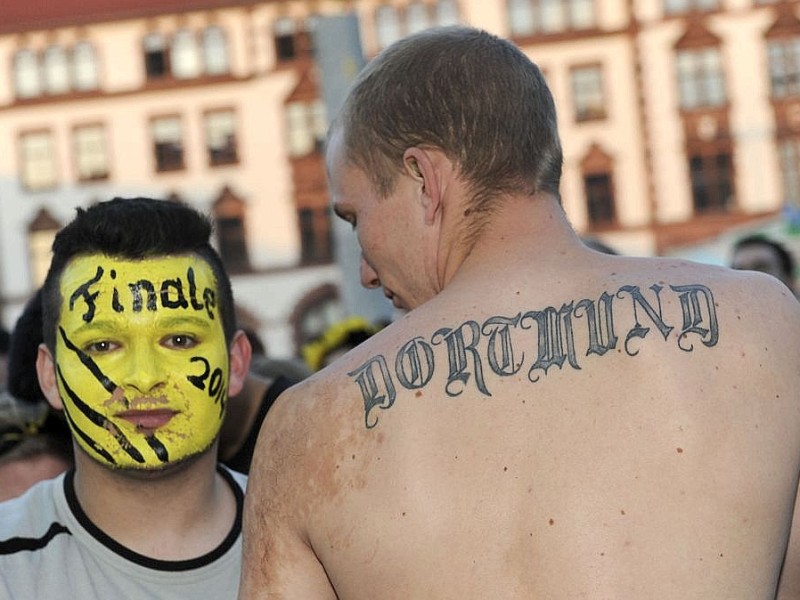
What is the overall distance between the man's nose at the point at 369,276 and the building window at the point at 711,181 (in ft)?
94.5

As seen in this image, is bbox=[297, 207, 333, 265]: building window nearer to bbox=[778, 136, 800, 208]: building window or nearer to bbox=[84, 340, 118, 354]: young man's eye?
bbox=[778, 136, 800, 208]: building window

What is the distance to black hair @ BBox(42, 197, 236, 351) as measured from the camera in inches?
132

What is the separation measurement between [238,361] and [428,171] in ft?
4.23

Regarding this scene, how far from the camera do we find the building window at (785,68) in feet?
99.2

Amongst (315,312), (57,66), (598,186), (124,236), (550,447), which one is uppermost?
(57,66)

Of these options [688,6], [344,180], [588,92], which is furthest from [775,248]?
[688,6]

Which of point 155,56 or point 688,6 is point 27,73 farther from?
point 688,6

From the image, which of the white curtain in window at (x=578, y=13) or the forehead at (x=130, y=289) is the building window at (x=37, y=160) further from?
the forehead at (x=130, y=289)

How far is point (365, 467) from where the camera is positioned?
7.45 ft

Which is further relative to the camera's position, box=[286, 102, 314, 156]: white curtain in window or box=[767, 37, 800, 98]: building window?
box=[286, 102, 314, 156]: white curtain in window

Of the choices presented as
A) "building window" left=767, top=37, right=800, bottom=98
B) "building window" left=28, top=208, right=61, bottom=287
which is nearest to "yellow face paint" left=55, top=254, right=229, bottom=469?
"building window" left=767, top=37, right=800, bottom=98

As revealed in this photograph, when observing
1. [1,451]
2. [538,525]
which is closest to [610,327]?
[538,525]

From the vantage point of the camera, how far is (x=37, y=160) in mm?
32469

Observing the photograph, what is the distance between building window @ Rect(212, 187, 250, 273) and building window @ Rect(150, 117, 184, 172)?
141 cm
